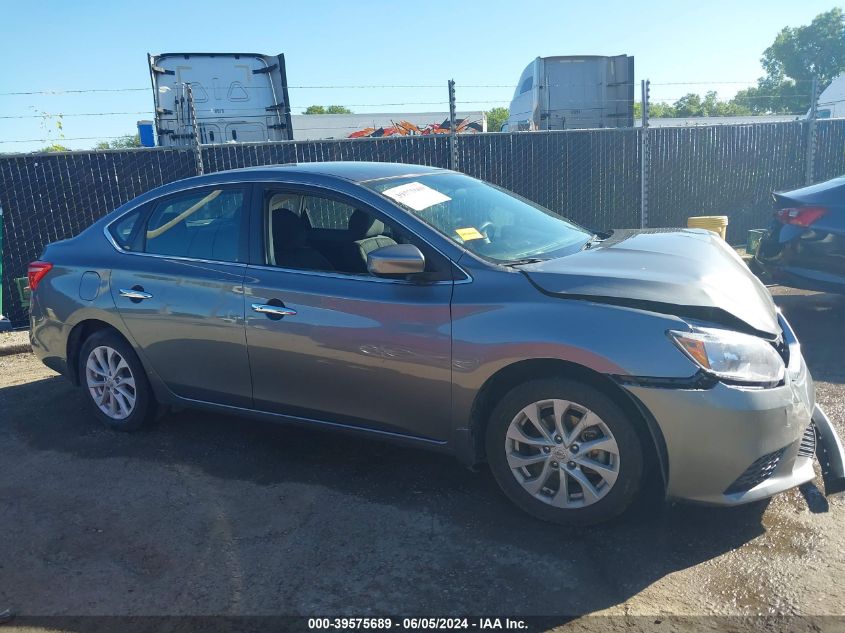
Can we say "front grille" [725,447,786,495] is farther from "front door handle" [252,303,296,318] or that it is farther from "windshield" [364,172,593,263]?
"front door handle" [252,303,296,318]

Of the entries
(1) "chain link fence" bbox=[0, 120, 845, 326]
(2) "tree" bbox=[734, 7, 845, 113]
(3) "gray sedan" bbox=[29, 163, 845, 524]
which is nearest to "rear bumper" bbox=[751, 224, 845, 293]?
(3) "gray sedan" bbox=[29, 163, 845, 524]

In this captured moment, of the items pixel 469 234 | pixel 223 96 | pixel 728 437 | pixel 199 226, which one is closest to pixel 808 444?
pixel 728 437

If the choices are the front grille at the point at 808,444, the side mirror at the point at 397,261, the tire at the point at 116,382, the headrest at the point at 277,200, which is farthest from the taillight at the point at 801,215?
the tire at the point at 116,382

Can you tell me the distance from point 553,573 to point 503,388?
2.80 ft

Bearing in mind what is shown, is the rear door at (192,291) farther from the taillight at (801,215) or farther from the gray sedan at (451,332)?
the taillight at (801,215)

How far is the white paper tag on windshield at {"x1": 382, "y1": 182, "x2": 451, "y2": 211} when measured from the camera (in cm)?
384

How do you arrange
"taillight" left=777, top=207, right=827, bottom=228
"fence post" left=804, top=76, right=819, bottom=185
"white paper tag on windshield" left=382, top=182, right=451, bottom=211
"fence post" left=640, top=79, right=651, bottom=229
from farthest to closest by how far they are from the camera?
"fence post" left=804, top=76, right=819, bottom=185
"fence post" left=640, top=79, right=651, bottom=229
"taillight" left=777, top=207, right=827, bottom=228
"white paper tag on windshield" left=382, top=182, right=451, bottom=211

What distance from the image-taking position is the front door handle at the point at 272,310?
3.85 m

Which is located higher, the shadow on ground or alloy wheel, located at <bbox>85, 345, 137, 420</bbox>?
alloy wheel, located at <bbox>85, 345, 137, 420</bbox>

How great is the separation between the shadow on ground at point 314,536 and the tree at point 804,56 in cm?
6634

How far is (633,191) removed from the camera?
11414mm

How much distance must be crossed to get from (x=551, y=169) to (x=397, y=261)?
8.03m

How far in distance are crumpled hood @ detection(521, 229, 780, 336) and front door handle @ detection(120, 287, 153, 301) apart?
239 centimetres

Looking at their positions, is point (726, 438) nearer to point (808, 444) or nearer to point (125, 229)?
point (808, 444)
